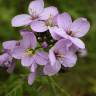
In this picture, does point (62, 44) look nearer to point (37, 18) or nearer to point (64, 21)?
point (64, 21)

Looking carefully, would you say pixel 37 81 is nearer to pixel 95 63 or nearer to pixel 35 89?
pixel 35 89

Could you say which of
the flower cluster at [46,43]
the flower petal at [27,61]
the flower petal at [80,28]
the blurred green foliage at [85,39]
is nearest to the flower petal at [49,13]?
the flower cluster at [46,43]

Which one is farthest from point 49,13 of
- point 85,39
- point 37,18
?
point 85,39

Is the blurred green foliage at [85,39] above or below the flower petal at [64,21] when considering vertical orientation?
below

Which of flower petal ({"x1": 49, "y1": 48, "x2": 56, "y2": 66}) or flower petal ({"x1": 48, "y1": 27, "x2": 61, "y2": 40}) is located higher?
flower petal ({"x1": 48, "y1": 27, "x2": 61, "y2": 40})

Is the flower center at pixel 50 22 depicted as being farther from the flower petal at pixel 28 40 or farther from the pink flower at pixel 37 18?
the flower petal at pixel 28 40

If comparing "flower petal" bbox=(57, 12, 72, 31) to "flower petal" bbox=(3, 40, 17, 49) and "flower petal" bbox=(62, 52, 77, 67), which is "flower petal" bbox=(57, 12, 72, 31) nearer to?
"flower petal" bbox=(62, 52, 77, 67)

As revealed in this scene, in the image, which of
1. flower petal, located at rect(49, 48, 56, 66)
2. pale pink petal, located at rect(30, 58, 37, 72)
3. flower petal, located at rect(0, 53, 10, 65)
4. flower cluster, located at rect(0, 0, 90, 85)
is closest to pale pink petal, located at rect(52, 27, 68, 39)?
flower cluster, located at rect(0, 0, 90, 85)
